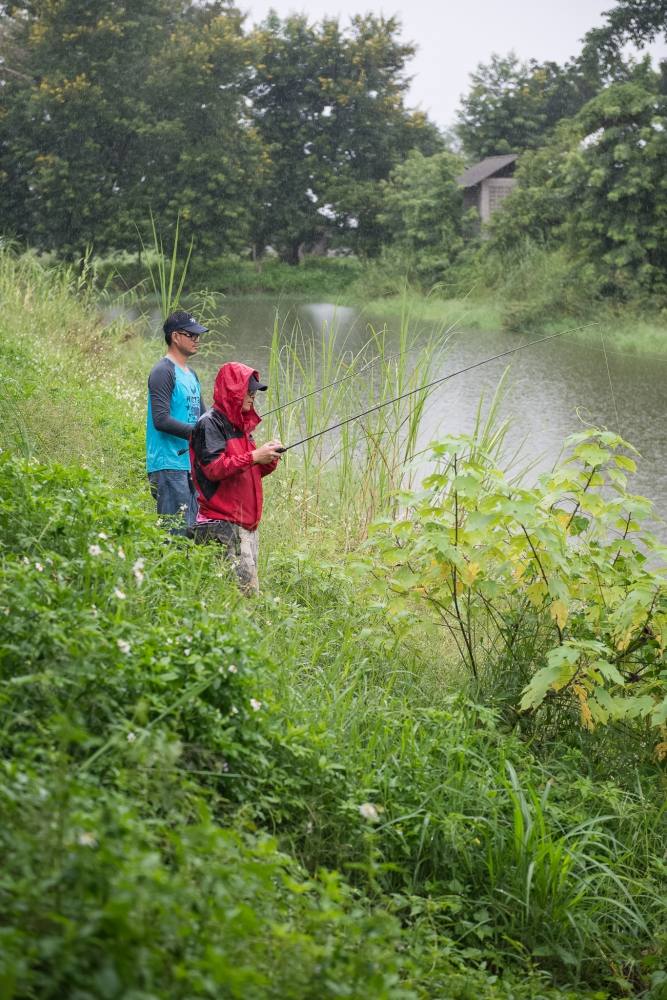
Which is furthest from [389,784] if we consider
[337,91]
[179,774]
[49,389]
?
[337,91]

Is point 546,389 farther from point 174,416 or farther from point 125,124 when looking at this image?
point 125,124

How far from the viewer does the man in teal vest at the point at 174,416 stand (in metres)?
5.22

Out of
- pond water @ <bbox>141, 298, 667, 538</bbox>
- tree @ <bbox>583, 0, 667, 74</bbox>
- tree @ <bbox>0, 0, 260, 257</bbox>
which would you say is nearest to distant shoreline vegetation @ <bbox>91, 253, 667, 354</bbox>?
pond water @ <bbox>141, 298, 667, 538</bbox>

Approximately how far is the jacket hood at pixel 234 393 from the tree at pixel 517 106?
39613mm

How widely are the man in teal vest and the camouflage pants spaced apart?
0.46 meters

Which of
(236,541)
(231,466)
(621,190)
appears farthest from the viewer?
(621,190)

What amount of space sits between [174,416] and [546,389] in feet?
35.6

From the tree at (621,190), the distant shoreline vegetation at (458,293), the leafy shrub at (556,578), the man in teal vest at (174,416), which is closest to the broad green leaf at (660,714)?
the leafy shrub at (556,578)

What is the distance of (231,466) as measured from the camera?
4.58 m

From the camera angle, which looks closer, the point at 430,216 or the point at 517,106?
the point at 430,216

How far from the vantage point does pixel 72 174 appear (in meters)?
30.6

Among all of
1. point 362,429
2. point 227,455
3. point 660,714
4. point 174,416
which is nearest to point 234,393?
point 227,455

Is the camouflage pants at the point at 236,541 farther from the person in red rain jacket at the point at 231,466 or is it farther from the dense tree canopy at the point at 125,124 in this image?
the dense tree canopy at the point at 125,124

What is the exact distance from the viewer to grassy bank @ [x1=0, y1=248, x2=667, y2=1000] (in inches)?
72.2
